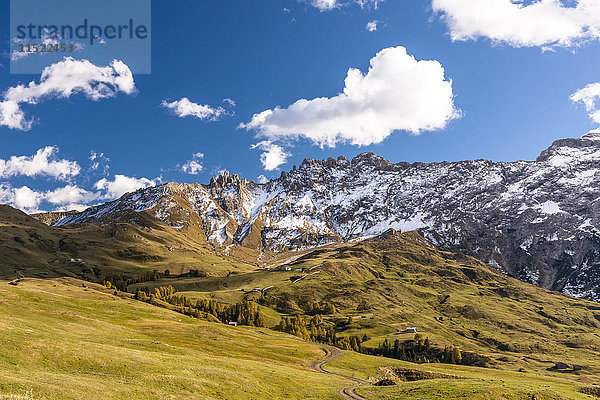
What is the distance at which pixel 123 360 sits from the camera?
59812mm

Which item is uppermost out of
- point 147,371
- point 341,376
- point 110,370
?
point 110,370

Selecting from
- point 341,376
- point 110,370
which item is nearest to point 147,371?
point 110,370

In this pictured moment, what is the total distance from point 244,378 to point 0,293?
98564 millimetres

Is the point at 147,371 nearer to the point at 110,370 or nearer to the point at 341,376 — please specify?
the point at 110,370

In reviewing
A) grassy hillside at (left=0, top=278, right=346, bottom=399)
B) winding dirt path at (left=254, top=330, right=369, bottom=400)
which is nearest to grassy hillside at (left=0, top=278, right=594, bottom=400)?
grassy hillside at (left=0, top=278, right=346, bottom=399)

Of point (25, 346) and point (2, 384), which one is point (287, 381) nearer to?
point (25, 346)

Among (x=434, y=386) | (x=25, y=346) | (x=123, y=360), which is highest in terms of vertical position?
(x=25, y=346)

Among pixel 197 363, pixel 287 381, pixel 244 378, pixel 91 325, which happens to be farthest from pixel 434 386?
pixel 91 325

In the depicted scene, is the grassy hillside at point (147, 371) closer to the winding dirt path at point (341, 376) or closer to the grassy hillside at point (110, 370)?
the grassy hillside at point (110, 370)

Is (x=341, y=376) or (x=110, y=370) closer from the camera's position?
(x=110, y=370)

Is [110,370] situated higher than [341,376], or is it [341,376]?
[110,370]

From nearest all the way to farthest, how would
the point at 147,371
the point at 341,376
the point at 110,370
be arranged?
the point at 110,370, the point at 147,371, the point at 341,376

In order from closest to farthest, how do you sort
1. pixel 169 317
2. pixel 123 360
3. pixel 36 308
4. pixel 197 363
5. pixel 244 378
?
1. pixel 123 360
2. pixel 244 378
3. pixel 197 363
4. pixel 36 308
5. pixel 169 317

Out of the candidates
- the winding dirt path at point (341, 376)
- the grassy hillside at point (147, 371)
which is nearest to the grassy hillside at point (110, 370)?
the grassy hillside at point (147, 371)
